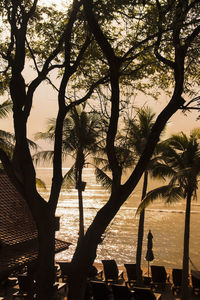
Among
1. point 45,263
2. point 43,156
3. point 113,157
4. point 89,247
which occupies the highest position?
point 43,156

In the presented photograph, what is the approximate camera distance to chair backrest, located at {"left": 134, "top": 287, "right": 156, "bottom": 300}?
12445 mm

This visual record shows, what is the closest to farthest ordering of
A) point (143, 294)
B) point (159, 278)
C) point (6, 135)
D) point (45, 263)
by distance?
point (45, 263) → point (143, 294) → point (159, 278) → point (6, 135)

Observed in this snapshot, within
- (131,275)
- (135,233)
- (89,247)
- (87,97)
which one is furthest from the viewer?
(135,233)

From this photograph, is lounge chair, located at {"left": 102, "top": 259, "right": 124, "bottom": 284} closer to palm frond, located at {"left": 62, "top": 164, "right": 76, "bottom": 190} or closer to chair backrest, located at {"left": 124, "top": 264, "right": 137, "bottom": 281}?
chair backrest, located at {"left": 124, "top": 264, "right": 137, "bottom": 281}

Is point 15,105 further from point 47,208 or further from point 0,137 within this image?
point 0,137

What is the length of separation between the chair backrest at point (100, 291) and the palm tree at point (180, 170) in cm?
275

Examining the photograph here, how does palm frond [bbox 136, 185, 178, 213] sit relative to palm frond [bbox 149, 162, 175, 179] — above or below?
below

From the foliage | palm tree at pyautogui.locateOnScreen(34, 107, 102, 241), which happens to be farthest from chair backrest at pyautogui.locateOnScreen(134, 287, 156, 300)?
palm tree at pyautogui.locateOnScreen(34, 107, 102, 241)

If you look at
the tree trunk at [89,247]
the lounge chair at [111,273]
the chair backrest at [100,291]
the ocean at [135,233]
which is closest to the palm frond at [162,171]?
the ocean at [135,233]

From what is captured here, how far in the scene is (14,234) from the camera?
12.3 metres

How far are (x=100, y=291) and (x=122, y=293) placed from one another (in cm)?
75

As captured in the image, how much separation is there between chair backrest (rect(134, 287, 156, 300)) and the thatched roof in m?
2.75

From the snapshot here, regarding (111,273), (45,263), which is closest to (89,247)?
(45,263)

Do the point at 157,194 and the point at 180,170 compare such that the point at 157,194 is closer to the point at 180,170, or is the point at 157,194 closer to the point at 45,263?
the point at 180,170
